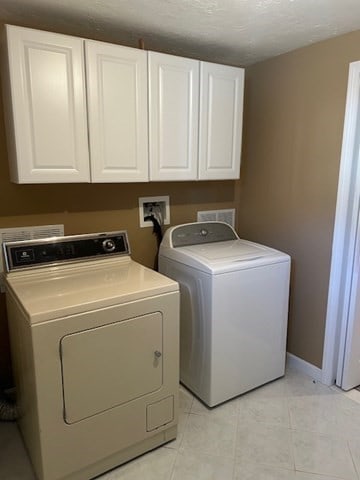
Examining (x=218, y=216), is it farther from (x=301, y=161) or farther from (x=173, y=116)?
(x=173, y=116)

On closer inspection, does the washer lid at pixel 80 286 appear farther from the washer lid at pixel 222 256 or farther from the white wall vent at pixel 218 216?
the white wall vent at pixel 218 216

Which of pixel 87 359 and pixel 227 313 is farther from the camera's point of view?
pixel 227 313

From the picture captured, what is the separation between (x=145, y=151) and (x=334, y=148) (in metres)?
1.12

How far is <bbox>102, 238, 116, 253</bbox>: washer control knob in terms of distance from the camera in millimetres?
2088

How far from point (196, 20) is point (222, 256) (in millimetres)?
1266

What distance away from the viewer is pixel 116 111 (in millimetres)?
1887

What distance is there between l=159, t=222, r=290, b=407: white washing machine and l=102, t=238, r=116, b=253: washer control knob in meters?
0.37

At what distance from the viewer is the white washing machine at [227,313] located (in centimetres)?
200

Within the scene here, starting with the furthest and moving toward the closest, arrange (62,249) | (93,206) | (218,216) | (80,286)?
(218,216)
(93,206)
(62,249)
(80,286)

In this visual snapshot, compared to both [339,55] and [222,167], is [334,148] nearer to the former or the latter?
[339,55]

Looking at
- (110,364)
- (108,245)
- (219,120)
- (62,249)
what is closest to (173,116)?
(219,120)

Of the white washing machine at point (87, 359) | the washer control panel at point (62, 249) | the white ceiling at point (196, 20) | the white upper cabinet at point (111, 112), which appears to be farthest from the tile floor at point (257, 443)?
the white ceiling at point (196, 20)

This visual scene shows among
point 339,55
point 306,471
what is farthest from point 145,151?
point 306,471

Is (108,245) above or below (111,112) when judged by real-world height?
below
